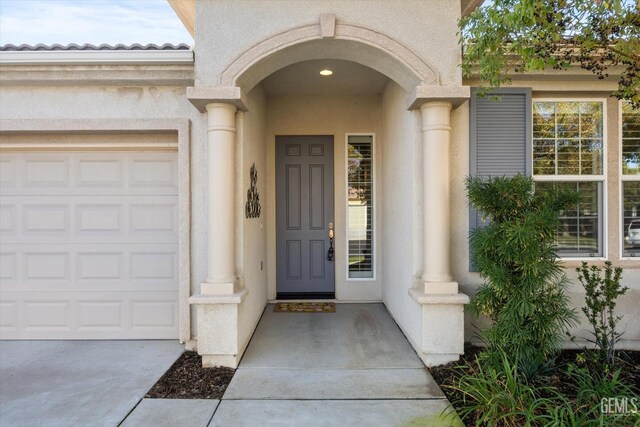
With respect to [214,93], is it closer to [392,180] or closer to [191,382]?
[392,180]

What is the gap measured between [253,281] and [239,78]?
234cm

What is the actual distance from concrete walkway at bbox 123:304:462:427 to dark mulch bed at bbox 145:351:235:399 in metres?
0.10

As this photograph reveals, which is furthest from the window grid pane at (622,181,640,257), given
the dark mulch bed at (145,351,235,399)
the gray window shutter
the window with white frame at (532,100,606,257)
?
the dark mulch bed at (145,351,235,399)

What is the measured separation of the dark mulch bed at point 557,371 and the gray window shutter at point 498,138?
93cm

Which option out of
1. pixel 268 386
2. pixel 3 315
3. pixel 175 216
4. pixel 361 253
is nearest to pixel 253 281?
pixel 175 216

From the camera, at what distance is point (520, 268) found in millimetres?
3111

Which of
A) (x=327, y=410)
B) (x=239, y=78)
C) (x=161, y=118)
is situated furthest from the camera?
(x=161, y=118)

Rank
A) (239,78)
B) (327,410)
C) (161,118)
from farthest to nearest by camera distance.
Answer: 1. (161,118)
2. (239,78)
3. (327,410)

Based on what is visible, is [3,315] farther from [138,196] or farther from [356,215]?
[356,215]

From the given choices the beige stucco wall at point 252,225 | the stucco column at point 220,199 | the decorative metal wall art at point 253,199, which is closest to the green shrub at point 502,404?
the beige stucco wall at point 252,225

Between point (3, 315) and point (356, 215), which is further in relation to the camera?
point (356, 215)

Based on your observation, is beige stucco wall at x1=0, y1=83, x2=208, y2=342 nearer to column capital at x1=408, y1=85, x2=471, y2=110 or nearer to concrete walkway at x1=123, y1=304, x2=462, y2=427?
column capital at x1=408, y1=85, x2=471, y2=110

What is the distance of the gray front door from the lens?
5941 millimetres

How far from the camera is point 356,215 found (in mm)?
5898
